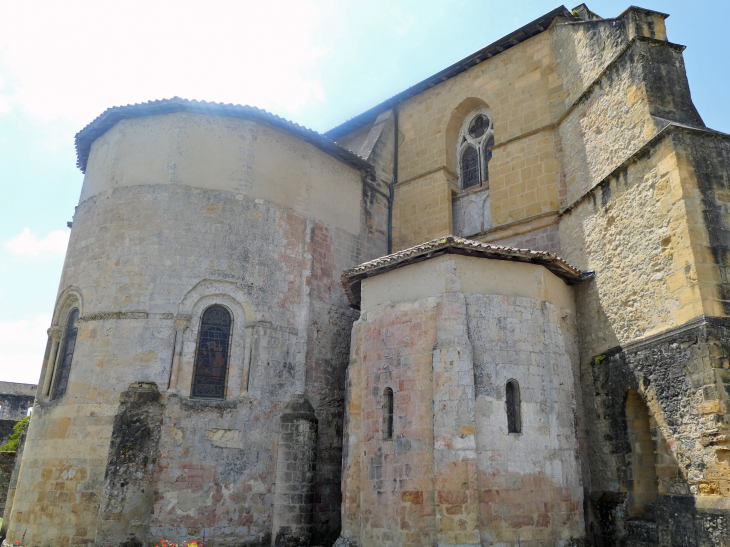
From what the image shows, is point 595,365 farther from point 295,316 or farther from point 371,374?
point 295,316

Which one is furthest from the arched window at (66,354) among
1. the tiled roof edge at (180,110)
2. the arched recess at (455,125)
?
the arched recess at (455,125)

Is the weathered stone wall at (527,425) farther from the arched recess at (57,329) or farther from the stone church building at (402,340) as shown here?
the arched recess at (57,329)

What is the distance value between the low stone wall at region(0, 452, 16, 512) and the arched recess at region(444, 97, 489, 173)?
16538mm

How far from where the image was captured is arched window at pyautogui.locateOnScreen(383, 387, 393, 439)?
9891mm

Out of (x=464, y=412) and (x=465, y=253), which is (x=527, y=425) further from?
(x=465, y=253)

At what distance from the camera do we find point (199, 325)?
1139 centimetres

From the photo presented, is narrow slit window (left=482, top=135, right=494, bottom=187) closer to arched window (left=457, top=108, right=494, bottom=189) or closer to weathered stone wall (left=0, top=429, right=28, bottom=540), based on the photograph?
arched window (left=457, top=108, right=494, bottom=189)

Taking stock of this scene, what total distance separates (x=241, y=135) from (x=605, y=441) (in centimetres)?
1006

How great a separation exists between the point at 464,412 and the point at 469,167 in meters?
9.01

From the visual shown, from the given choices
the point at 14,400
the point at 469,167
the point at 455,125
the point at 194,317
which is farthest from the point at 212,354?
the point at 14,400

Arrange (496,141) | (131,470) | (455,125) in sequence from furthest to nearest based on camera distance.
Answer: (455,125) < (496,141) < (131,470)

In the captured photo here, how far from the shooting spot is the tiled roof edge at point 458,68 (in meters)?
14.2

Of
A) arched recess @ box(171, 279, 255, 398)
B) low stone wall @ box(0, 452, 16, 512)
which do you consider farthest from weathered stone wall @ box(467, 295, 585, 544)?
low stone wall @ box(0, 452, 16, 512)

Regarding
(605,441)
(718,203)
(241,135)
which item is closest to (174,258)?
(241,135)
